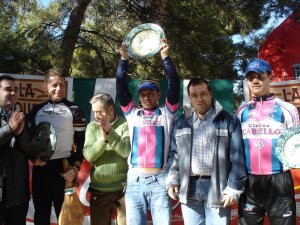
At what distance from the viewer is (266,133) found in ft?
9.78

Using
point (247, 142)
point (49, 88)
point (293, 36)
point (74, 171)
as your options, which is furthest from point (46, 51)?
point (293, 36)

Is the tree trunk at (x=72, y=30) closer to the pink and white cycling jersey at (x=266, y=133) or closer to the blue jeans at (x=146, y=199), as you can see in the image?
the blue jeans at (x=146, y=199)

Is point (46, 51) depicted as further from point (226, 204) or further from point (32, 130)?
point (226, 204)

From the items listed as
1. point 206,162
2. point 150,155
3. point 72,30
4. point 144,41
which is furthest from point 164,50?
point 72,30

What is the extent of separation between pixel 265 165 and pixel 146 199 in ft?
3.35

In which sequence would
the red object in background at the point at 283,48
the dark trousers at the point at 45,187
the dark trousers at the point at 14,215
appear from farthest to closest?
the red object in background at the point at 283,48
the dark trousers at the point at 45,187
the dark trousers at the point at 14,215

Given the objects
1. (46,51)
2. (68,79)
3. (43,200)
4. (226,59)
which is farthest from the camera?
(226,59)

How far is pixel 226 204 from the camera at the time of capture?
285 cm

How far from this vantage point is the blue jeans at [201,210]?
9.57 feet

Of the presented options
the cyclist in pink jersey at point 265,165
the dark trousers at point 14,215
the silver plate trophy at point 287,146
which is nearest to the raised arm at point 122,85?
the cyclist in pink jersey at point 265,165

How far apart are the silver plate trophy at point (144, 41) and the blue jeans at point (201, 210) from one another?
1.41m

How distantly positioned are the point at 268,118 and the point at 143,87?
1078mm

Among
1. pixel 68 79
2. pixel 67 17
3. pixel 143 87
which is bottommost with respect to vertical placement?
pixel 143 87

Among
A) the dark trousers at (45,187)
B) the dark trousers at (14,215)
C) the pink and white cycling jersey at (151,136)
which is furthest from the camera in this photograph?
the dark trousers at (45,187)
